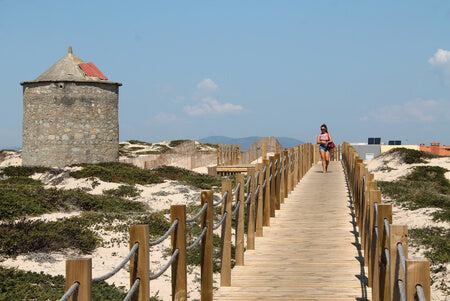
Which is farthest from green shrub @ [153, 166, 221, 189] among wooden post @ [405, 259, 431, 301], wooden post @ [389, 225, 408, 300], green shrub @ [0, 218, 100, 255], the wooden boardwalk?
wooden post @ [405, 259, 431, 301]

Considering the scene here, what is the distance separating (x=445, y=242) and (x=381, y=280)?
748cm

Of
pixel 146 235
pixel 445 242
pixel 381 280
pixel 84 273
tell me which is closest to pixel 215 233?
pixel 445 242

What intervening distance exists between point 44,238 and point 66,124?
1805 centimetres

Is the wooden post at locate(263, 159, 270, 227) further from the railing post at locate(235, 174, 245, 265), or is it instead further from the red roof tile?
the red roof tile

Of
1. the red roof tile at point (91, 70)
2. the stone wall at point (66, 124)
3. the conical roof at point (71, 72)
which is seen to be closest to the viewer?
the stone wall at point (66, 124)

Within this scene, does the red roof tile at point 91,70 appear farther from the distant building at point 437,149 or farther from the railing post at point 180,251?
the distant building at point 437,149

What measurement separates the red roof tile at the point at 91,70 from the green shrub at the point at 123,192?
1068 centimetres

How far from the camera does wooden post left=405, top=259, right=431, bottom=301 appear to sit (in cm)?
336

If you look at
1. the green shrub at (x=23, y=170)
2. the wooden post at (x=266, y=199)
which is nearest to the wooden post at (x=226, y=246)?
the wooden post at (x=266, y=199)

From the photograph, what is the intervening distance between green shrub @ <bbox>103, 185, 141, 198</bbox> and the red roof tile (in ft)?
35.0

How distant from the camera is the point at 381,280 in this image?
6.00 metres

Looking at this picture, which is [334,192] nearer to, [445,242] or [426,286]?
[445,242]

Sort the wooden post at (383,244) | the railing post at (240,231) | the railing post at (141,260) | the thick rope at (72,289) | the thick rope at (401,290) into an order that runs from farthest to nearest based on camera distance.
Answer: the railing post at (240,231) → the wooden post at (383,244) → the railing post at (141,260) → the thick rope at (401,290) → the thick rope at (72,289)

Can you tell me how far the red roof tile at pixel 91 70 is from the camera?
30094 mm
